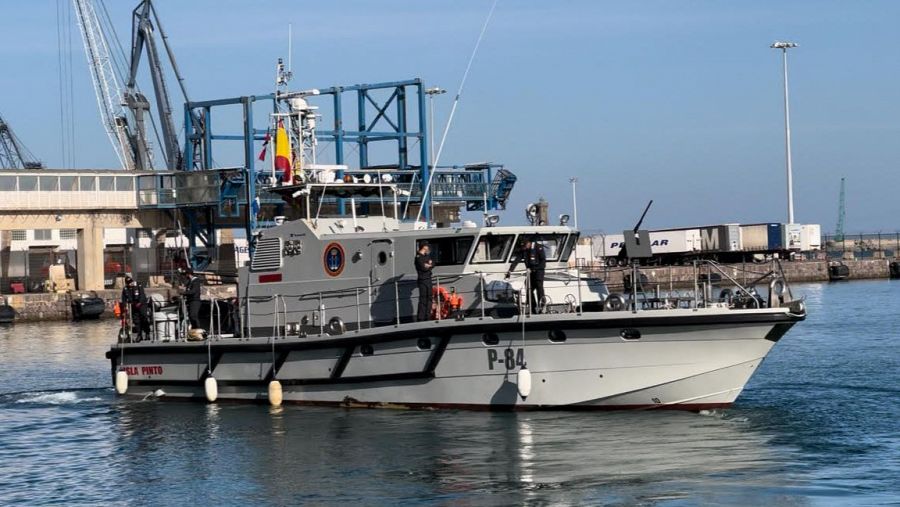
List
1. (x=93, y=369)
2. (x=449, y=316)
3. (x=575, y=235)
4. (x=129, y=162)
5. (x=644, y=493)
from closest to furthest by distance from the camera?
(x=644, y=493) → (x=449, y=316) → (x=575, y=235) → (x=93, y=369) → (x=129, y=162)

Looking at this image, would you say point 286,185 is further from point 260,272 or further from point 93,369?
point 93,369

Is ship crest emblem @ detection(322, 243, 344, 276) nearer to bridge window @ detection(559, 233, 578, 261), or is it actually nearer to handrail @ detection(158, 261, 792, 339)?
handrail @ detection(158, 261, 792, 339)

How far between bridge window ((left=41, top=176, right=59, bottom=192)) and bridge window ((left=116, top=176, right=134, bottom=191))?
286 cm

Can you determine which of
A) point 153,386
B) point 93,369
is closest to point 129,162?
point 93,369

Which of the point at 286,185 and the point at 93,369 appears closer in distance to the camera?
the point at 286,185

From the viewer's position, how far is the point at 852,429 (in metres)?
16.9

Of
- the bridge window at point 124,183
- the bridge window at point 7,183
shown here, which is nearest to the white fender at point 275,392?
the bridge window at point 7,183

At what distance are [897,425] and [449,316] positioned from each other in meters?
6.40

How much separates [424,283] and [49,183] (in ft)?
136

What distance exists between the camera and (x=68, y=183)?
185 ft

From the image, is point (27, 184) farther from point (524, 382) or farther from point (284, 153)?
point (524, 382)

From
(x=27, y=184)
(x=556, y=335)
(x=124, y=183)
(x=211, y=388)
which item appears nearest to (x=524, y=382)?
(x=556, y=335)

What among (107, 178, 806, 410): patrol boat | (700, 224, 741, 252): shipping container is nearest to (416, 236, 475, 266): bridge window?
(107, 178, 806, 410): patrol boat

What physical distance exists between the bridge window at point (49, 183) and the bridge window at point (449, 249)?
133 feet
